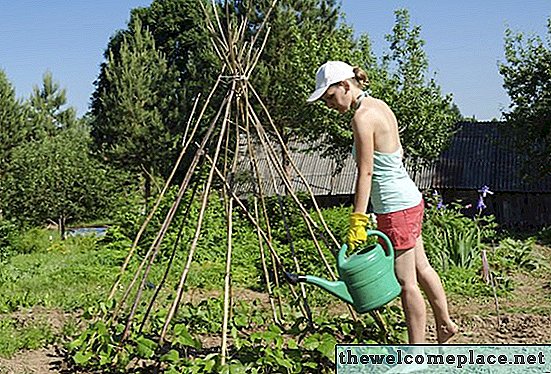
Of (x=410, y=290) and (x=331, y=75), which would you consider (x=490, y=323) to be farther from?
(x=331, y=75)

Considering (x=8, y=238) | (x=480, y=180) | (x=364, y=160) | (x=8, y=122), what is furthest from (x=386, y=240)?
(x=8, y=122)

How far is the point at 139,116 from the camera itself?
21.1m

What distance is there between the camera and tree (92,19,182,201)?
20.9m

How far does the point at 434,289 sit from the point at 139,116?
1843 centimetres

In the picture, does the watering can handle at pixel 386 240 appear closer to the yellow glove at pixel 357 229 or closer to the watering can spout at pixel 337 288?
the yellow glove at pixel 357 229

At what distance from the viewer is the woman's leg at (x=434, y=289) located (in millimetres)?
3447

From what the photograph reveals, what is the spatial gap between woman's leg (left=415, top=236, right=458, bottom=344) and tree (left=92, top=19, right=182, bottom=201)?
677 inches

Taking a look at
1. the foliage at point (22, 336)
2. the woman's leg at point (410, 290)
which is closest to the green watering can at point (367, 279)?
the woman's leg at point (410, 290)

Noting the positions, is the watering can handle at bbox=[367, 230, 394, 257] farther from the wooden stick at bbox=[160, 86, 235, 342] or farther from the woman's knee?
the wooden stick at bbox=[160, 86, 235, 342]

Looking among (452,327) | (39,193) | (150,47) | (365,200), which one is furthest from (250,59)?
(150,47)

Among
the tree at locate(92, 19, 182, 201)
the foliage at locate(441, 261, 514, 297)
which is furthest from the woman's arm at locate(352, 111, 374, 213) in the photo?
the tree at locate(92, 19, 182, 201)

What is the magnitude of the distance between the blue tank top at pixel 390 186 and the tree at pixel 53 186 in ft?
53.6

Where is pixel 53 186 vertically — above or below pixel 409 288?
above

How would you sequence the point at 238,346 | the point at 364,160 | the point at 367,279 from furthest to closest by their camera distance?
the point at 238,346 → the point at 364,160 → the point at 367,279
